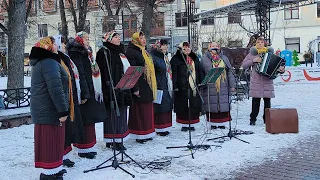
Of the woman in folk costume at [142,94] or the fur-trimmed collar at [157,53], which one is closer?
A: the woman in folk costume at [142,94]

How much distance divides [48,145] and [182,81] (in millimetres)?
3518

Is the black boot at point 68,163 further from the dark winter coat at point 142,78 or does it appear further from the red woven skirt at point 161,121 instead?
the red woven skirt at point 161,121

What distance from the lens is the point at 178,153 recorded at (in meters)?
6.64

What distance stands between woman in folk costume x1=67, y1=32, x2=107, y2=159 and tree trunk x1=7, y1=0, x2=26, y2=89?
5.96 m

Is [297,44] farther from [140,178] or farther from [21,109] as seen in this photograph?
[140,178]

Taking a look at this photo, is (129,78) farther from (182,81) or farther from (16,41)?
(16,41)

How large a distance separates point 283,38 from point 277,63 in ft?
98.3

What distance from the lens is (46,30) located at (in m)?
42.1

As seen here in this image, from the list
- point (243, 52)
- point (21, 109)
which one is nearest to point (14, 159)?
point (21, 109)

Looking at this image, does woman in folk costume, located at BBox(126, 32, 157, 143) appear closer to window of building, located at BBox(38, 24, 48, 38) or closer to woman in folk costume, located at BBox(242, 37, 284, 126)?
woman in folk costume, located at BBox(242, 37, 284, 126)

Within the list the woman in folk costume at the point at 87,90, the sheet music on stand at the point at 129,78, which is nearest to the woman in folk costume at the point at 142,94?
the woman in folk costume at the point at 87,90

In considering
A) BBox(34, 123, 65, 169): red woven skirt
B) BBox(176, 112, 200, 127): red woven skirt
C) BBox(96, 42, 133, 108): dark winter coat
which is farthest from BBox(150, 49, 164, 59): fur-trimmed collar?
BBox(34, 123, 65, 169): red woven skirt

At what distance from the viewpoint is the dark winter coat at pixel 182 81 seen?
8.05m

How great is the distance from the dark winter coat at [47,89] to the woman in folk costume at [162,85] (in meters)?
2.81
